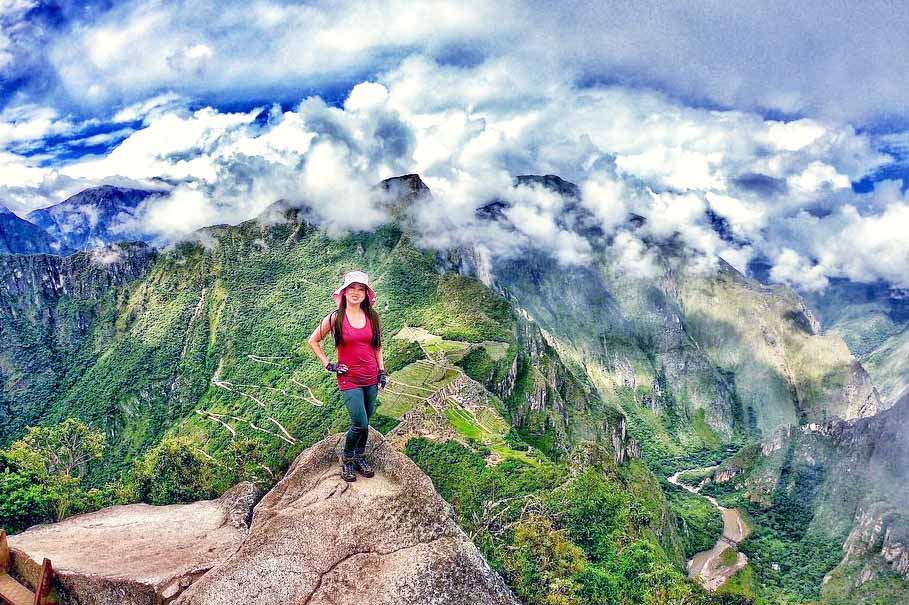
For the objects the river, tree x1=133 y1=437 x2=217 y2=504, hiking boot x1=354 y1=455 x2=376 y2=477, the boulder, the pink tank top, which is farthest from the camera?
the river

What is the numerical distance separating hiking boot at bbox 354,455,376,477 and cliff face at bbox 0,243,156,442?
7397 inches

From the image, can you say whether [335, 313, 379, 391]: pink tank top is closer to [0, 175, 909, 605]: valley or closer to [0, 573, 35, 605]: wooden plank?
[0, 573, 35, 605]: wooden plank

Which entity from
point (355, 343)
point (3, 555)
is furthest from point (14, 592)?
point (355, 343)

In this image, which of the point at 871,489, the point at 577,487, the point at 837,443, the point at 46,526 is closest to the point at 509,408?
the point at 577,487

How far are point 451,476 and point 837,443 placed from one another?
155 metres

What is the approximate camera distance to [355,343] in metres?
14.6

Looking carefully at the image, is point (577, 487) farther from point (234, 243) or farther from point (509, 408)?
point (234, 243)

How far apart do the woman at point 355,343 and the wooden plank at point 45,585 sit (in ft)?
25.3

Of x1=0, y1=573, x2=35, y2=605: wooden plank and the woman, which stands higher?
the woman

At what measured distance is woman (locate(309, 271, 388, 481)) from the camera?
47.6ft

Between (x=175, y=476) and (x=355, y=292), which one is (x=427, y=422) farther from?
(x=355, y=292)

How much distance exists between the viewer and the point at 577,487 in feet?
219

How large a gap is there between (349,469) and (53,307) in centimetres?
22222

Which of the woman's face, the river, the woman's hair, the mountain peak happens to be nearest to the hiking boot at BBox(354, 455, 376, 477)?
the woman's hair
